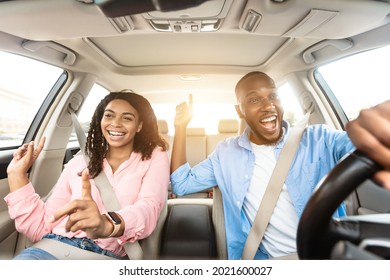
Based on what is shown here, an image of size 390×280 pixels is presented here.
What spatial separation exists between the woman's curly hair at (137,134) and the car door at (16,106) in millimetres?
223

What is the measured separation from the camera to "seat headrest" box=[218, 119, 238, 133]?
0.95m

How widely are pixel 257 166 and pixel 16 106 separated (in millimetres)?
815

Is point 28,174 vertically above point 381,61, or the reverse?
point 381,61

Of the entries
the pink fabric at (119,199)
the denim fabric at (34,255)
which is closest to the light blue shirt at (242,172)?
the pink fabric at (119,199)

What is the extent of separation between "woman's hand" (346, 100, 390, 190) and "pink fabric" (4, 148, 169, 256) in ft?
1.83

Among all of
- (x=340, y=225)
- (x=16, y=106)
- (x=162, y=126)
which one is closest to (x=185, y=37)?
(x=162, y=126)

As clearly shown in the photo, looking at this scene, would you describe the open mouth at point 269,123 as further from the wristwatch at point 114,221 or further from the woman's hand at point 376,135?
the wristwatch at point 114,221

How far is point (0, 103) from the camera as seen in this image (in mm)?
736

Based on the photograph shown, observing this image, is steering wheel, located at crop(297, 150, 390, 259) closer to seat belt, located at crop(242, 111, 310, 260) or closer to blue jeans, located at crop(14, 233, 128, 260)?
seat belt, located at crop(242, 111, 310, 260)

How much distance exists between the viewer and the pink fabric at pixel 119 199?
72 centimetres

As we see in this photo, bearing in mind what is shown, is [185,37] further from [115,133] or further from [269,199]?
[269,199]
